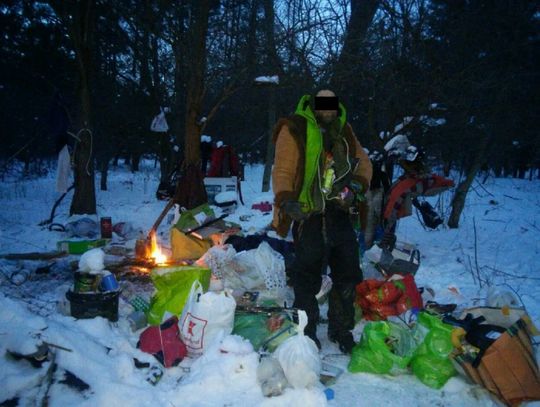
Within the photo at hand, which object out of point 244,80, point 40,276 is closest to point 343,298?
point 40,276

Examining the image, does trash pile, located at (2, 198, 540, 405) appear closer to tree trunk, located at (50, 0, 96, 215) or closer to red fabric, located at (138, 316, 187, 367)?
red fabric, located at (138, 316, 187, 367)

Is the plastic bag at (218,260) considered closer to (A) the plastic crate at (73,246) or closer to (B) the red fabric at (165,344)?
(B) the red fabric at (165,344)

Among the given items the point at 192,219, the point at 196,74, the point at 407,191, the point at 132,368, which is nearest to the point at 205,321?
the point at 132,368

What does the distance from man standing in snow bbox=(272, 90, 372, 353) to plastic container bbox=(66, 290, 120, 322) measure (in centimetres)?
155

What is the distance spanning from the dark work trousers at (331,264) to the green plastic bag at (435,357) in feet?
1.90

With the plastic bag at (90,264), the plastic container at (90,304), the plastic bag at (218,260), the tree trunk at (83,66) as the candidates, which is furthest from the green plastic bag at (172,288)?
the tree trunk at (83,66)

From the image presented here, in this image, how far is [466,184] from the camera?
7.27 m

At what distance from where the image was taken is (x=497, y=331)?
2.60 meters

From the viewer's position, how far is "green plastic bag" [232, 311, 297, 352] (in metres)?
2.79

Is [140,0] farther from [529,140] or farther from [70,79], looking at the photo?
[529,140]

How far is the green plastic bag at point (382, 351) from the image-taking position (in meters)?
2.75

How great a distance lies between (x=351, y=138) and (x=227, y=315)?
1724 millimetres

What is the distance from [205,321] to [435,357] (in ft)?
5.38

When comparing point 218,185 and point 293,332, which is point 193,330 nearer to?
point 293,332
